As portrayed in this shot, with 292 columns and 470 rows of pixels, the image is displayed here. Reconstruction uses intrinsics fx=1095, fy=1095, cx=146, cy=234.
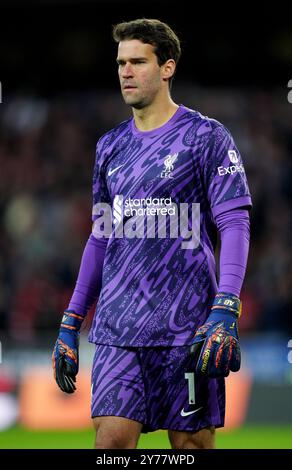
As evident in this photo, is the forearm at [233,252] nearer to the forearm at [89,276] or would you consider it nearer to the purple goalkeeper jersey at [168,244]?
the purple goalkeeper jersey at [168,244]

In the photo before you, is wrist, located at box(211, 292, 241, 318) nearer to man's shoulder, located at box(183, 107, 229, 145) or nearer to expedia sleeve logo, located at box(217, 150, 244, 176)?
expedia sleeve logo, located at box(217, 150, 244, 176)

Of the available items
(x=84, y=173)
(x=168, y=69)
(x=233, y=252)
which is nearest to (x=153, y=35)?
(x=168, y=69)

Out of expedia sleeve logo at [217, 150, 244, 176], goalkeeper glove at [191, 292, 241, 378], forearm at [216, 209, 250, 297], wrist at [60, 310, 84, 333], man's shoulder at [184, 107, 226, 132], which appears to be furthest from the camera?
wrist at [60, 310, 84, 333]

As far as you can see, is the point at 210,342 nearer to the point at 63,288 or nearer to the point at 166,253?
the point at 166,253

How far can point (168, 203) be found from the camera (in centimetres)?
501

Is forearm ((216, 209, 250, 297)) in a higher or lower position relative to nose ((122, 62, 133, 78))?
A: lower

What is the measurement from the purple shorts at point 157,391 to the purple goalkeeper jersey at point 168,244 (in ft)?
0.24

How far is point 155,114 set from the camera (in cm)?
516

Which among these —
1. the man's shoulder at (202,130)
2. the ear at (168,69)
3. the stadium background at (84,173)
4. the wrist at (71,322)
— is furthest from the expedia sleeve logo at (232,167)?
the stadium background at (84,173)

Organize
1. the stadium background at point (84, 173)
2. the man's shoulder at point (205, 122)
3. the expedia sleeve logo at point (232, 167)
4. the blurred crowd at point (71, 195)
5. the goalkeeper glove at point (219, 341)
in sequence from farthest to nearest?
1. the blurred crowd at point (71, 195)
2. the stadium background at point (84, 173)
3. the man's shoulder at point (205, 122)
4. the expedia sleeve logo at point (232, 167)
5. the goalkeeper glove at point (219, 341)

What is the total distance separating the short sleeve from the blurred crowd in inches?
294

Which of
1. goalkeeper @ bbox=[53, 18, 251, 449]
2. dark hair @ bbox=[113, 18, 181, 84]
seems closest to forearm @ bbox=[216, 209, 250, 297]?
goalkeeper @ bbox=[53, 18, 251, 449]

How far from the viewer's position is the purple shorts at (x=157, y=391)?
4.88m

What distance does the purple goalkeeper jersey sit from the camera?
16.3 ft
